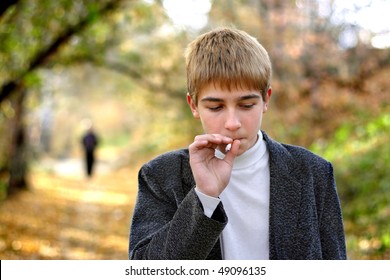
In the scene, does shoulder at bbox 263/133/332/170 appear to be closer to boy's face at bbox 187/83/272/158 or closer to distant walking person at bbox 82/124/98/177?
boy's face at bbox 187/83/272/158

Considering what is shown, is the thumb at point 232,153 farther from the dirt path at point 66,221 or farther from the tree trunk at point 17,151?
the tree trunk at point 17,151

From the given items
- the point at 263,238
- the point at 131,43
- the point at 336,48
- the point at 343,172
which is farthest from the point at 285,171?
the point at 131,43

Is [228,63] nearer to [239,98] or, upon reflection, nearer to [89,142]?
[239,98]

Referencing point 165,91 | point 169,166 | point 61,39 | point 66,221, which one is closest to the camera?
point 169,166

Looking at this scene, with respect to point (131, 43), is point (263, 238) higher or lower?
lower

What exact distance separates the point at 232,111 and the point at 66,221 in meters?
10.9

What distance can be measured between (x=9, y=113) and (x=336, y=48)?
8.17m

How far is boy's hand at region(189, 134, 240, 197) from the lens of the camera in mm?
2004

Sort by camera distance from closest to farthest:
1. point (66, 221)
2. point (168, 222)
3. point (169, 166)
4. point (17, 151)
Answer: point (168, 222), point (169, 166), point (66, 221), point (17, 151)

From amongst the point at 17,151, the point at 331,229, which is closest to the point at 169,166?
the point at 331,229

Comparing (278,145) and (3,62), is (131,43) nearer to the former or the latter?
(3,62)

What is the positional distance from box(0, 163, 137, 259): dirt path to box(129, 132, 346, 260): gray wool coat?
6788mm

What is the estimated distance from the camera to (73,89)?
103 ft

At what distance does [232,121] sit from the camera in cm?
211
